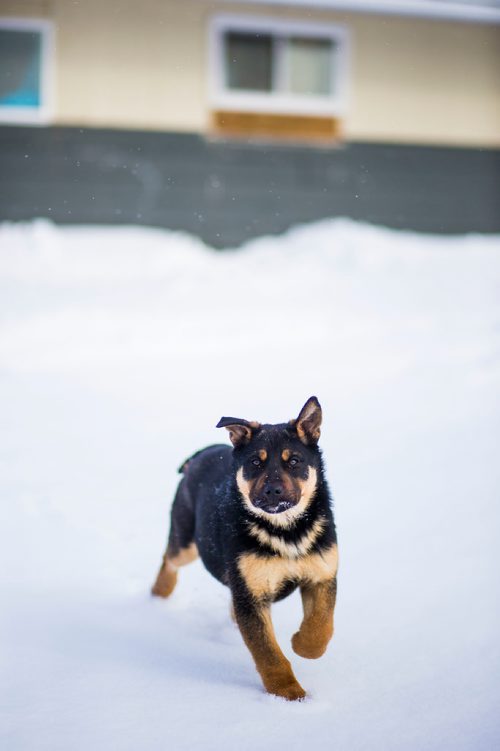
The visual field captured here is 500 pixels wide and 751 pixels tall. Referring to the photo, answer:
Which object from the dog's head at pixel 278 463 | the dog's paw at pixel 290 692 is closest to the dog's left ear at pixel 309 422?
the dog's head at pixel 278 463

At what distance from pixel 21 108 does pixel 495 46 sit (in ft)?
22.7

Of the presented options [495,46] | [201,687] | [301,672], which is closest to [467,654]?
[301,672]

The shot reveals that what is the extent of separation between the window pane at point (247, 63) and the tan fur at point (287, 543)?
947cm

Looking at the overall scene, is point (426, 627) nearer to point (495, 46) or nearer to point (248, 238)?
point (248, 238)

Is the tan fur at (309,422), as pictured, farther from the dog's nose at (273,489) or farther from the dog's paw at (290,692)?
the dog's paw at (290,692)

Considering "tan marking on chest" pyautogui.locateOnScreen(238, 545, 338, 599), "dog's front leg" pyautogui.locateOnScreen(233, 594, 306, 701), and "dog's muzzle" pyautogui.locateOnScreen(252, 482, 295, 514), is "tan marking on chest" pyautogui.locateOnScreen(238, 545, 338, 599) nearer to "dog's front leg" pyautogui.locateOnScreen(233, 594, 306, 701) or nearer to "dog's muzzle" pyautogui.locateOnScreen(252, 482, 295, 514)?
"dog's front leg" pyautogui.locateOnScreen(233, 594, 306, 701)

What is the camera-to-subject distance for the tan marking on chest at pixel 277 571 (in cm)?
320

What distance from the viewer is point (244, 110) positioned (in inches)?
461

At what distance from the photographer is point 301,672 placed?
3.41 metres

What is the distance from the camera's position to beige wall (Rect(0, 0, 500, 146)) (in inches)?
446

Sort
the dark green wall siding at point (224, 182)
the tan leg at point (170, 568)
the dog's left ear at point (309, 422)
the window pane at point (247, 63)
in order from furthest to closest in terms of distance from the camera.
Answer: the window pane at point (247, 63) < the dark green wall siding at point (224, 182) < the tan leg at point (170, 568) < the dog's left ear at point (309, 422)

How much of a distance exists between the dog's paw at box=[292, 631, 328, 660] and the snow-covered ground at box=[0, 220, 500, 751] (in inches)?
4.7

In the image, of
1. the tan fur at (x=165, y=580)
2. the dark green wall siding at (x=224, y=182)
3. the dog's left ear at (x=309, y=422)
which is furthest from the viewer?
the dark green wall siding at (x=224, y=182)

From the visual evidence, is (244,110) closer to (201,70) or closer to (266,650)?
(201,70)
